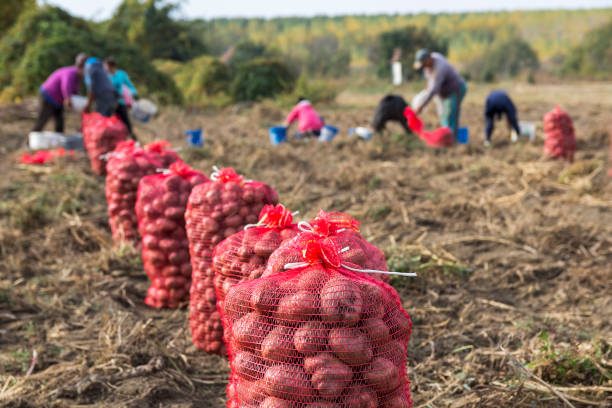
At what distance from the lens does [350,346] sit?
1.58m

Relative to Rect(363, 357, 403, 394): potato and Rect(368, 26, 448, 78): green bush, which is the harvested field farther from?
Rect(368, 26, 448, 78): green bush

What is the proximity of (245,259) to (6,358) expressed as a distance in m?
1.40

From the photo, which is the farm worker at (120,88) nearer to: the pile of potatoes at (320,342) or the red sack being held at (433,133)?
the red sack being held at (433,133)

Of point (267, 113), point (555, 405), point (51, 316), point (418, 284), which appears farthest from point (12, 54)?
point (555, 405)

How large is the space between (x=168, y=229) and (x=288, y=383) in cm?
198

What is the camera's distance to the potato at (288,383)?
1573 millimetres

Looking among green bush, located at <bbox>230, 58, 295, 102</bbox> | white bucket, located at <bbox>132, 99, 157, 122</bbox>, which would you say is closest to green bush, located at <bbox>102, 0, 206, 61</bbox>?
green bush, located at <bbox>230, 58, 295, 102</bbox>

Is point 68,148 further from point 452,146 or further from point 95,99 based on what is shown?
point 452,146

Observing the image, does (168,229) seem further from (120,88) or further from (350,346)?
(120,88)

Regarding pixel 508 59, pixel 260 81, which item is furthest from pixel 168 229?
pixel 508 59

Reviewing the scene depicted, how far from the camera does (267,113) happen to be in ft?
43.7

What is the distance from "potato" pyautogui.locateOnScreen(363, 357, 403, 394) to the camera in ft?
5.24

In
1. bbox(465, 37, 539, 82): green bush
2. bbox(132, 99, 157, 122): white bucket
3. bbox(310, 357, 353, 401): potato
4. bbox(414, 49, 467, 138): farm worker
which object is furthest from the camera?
bbox(465, 37, 539, 82): green bush

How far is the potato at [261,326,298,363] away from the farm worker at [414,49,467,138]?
6.88m
